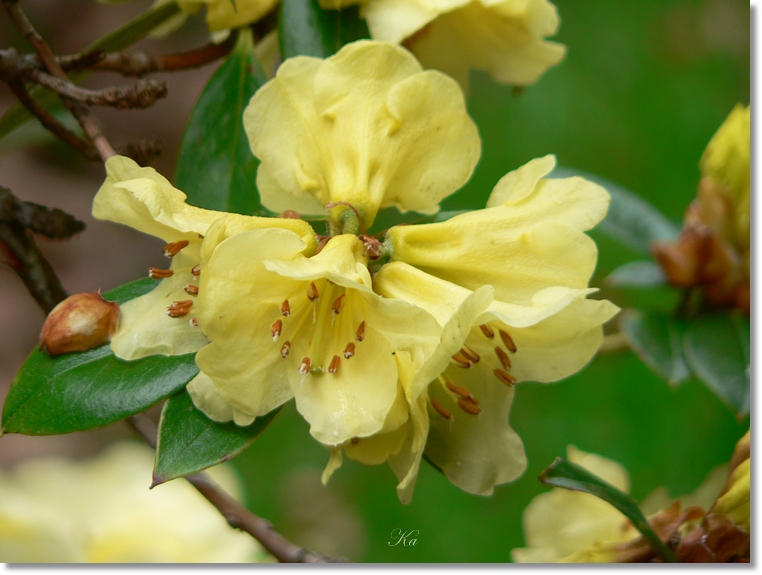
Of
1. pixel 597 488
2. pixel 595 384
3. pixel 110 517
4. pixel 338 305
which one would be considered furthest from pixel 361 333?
pixel 595 384

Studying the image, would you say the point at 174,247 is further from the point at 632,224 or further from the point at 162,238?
the point at 632,224

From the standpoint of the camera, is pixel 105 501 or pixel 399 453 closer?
pixel 399 453

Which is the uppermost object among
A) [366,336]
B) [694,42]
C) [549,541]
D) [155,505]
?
[366,336]

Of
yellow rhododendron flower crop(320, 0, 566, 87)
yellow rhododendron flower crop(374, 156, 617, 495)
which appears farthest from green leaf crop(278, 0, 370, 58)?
yellow rhododendron flower crop(374, 156, 617, 495)

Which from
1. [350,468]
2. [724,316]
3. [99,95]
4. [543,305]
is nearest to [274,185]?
[99,95]

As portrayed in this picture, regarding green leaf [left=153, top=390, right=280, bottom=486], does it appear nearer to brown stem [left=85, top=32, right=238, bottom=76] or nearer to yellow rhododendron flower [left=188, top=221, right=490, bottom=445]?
yellow rhododendron flower [left=188, top=221, right=490, bottom=445]

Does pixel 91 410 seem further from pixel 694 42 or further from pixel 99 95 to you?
pixel 694 42
